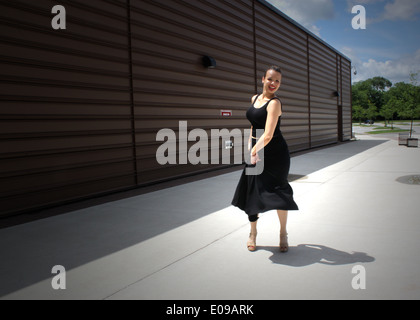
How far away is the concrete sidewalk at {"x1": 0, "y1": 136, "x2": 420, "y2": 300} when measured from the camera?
2.74 meters

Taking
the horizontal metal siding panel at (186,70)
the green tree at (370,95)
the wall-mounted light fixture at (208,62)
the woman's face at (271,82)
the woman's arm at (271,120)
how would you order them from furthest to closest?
the green tree at (370,95)
the wall-mounted light fixture at (208,62)
the horizontal metal siding panel at (186,70)
the woman's face at (271,82)
the woman's arm at (271,120)

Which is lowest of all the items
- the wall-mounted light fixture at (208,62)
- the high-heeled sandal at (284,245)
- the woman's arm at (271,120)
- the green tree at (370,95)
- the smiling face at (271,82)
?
the high-heeled sandal at (284,245)

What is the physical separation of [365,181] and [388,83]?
148 m

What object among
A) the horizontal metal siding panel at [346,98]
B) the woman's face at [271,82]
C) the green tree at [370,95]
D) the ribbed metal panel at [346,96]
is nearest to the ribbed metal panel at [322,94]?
the ribbed metal panel at [346,96]

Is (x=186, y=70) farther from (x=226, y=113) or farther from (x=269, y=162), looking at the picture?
(x=269, y=162)

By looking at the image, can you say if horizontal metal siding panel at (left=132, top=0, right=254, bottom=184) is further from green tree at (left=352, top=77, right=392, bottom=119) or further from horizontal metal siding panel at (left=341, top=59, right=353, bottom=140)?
green tree at (left=352, top=77, right=392, bottom=119)

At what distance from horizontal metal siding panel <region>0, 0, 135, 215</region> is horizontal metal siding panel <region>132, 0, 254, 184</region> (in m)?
0.45

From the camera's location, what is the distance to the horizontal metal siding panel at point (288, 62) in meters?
12.2

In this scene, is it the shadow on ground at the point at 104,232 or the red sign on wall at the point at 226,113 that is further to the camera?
the red sign on wall at the point at 226,113

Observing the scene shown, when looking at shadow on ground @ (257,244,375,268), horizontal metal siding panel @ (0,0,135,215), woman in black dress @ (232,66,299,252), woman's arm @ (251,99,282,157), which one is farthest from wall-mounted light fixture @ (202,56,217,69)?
shadow on ground @ (257,244,375,268)

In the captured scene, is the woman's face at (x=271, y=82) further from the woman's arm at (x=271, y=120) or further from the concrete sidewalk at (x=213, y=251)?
the concrete sidewalk at (x=213, y=251)

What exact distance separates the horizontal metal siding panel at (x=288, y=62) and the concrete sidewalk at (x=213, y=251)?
24.7ft

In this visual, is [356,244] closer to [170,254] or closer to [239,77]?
[170,254]
